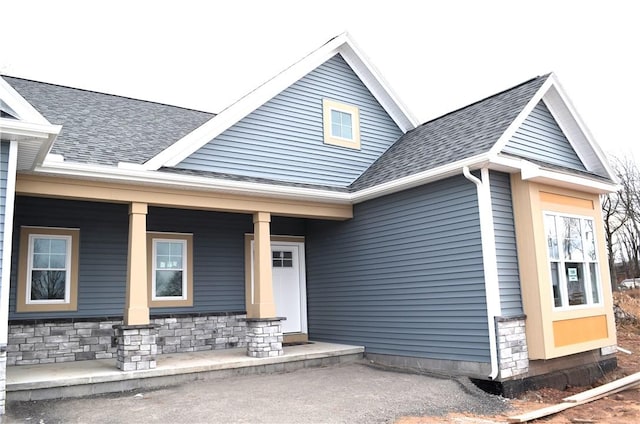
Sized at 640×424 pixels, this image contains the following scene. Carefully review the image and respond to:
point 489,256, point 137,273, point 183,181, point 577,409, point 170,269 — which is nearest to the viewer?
point 577,409

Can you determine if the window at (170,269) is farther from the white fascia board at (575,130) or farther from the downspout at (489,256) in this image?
the white fascia board at (575,130)

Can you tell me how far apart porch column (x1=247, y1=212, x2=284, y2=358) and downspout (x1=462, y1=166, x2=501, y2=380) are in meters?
3.37

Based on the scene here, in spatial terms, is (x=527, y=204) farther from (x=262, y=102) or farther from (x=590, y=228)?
(x=262, y=102)

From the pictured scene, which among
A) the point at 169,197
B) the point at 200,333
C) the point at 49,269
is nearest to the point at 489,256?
the point at 169,197

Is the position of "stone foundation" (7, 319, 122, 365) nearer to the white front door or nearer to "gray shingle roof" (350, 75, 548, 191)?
the white front door

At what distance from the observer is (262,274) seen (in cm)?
894

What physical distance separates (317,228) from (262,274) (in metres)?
2.50

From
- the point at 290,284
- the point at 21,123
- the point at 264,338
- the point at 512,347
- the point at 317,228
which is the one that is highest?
the point at 21,123

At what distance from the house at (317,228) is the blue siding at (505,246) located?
0.10ft

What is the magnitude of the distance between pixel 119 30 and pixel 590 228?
22.8 m

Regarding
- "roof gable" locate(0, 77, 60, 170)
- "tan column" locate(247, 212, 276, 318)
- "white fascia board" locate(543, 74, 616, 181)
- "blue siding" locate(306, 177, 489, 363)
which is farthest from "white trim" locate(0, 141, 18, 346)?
"white fascia board" locate(543, 74, 616, 181)

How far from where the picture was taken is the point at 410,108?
11656 millimetres

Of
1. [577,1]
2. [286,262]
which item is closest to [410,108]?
[286,262]

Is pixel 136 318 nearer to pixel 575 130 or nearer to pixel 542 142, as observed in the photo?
pixel 542 142
